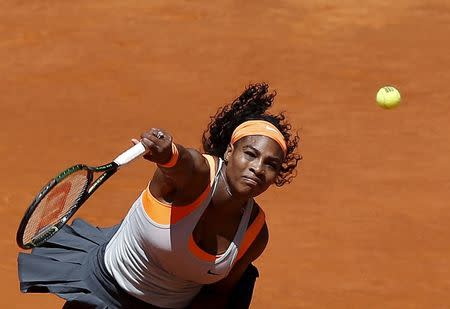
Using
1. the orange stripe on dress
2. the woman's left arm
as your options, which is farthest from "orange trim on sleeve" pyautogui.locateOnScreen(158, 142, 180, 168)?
the woman's left arm

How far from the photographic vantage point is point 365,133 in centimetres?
843

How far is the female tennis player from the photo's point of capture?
372 centimetres

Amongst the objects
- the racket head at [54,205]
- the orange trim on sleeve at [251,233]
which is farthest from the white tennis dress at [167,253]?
the racket head at [54,205]

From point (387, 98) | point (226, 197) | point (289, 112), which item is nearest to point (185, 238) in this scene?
point (226, 197)

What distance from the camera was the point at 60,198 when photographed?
384 cm

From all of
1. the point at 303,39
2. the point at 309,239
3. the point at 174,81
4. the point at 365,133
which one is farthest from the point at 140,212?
the point at 303,39

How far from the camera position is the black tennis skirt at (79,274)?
3.96 metres

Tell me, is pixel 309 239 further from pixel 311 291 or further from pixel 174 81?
pixel 174 81

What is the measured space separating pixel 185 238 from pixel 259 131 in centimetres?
54

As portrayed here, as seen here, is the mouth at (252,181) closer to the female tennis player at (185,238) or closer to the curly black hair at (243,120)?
the female tennis player at (185,238)

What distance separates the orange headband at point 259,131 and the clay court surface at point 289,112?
104 inches

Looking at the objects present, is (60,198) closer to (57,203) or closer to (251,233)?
(57,203)

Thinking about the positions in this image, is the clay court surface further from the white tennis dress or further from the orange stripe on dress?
the orange stripe on dress

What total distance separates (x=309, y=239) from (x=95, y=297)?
3320 mm
